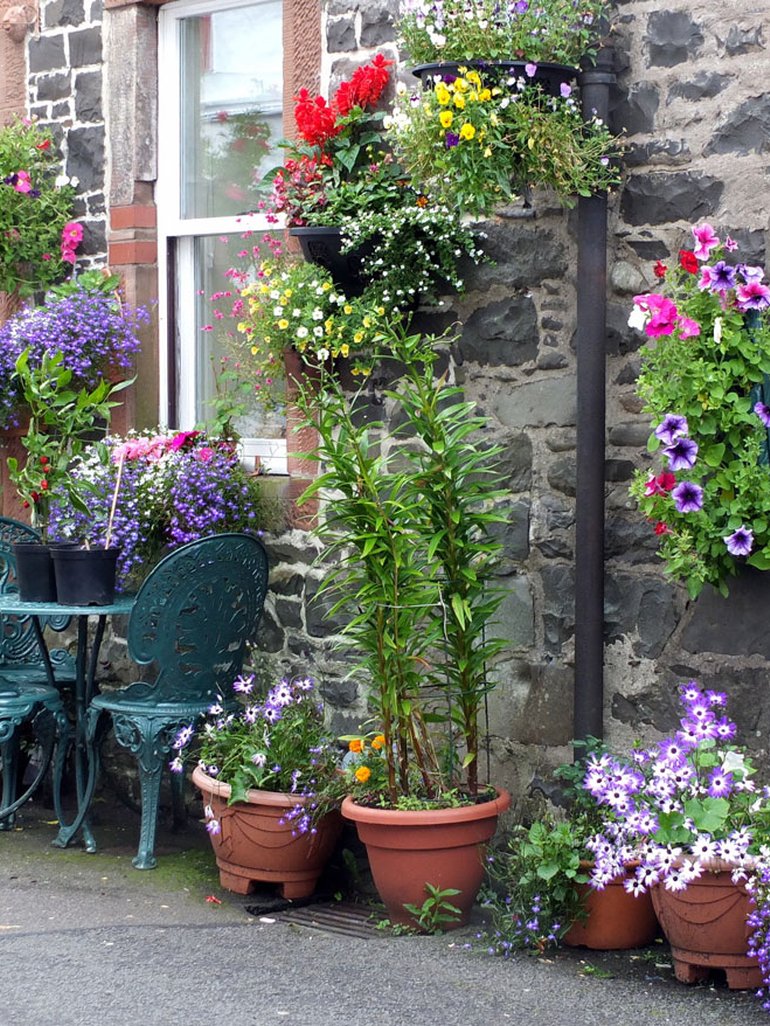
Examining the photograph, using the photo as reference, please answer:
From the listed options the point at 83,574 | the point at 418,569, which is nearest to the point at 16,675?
the point at 83,574

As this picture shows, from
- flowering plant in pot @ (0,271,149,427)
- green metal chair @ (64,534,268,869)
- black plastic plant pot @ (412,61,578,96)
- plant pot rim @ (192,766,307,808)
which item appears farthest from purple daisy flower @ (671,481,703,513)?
flowering plant in pot @ (0,271,149,427)

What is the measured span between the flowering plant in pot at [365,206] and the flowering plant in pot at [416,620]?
361 mm

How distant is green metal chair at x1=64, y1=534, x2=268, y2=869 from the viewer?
5.49m

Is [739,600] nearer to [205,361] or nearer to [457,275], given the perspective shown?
[457,275]

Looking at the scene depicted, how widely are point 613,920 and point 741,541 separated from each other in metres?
1.16

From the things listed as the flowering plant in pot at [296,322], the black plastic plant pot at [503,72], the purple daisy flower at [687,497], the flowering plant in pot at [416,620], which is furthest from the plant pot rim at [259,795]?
the black plastic plant pot at [503,72]

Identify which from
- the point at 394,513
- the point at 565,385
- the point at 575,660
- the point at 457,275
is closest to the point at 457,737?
the point at 575,660

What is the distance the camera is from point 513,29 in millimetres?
4832

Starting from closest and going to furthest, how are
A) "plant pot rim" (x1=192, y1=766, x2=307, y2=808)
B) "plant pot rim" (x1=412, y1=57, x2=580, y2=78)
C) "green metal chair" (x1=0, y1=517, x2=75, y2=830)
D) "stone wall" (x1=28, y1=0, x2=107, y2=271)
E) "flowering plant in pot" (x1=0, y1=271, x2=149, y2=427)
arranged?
"plant pot rim" (x1=412, y1=57, x2=580, y2=78) < "plant pot rim" (x1=192, y1=766, x2=307, y2=808) < "green metal chair" (x1=0, y1=517, x2=75, y2=830) < "flowering plant in pot" (x1=0, y1=271, x2=149, y2=427) < "stone wall" (x1=28, y1=0, x2=107, y2=271)

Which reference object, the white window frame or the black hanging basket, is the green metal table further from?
the black hanging basket

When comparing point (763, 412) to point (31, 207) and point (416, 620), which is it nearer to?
point (416, 620)

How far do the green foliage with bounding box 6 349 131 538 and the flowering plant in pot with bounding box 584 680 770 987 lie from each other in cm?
272

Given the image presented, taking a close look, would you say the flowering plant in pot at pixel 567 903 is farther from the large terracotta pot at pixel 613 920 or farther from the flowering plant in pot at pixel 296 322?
the flowering plant in pot at pixel 296 322

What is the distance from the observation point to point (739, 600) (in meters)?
4.70
